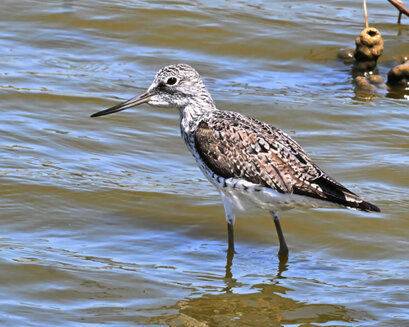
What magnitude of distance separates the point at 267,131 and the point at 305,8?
26.5 feet

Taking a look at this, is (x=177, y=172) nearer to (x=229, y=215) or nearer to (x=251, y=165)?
(x=229, y=215)

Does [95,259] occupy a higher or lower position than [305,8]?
lower

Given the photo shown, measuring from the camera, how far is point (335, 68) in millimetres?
13680

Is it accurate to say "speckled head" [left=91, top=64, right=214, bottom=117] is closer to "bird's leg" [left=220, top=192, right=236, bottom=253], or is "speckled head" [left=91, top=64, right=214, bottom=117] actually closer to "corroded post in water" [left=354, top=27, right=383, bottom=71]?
"bird's leg" [left=220, top=192, right=236, bottom=253]

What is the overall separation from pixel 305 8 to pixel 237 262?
8512mm

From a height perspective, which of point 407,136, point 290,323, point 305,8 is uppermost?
point 305,8

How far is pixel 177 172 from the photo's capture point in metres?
9.98

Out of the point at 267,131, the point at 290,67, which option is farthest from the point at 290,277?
the point at 290,67

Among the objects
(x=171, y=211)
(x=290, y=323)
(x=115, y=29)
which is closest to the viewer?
(x=290, y=323)

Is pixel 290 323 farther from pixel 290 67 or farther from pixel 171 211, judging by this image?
pixel 290 67

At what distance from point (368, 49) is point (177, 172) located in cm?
449

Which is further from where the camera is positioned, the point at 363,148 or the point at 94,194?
the point at 363,148

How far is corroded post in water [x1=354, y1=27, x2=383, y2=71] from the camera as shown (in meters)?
12.9

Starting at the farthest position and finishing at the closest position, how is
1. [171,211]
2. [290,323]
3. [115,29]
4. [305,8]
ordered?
[305,8]
[115,29]
[171,211]
[290,323]
